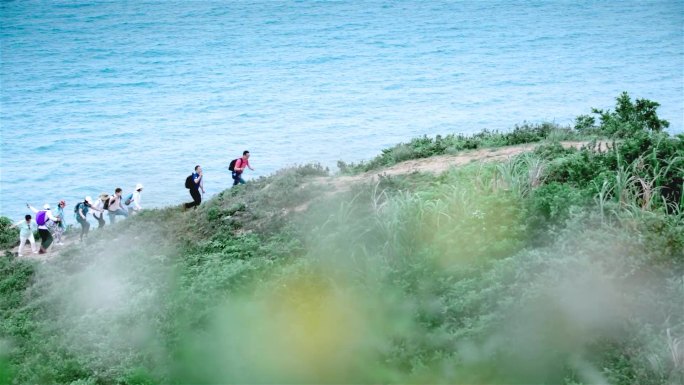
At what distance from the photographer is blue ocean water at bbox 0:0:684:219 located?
149 ft

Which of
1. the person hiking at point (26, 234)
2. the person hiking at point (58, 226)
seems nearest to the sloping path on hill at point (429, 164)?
the person hiking at point (26, 234)

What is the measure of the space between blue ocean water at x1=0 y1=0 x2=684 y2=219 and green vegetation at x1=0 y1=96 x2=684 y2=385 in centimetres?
1964

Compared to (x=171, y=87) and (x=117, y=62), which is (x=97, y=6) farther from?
(x=171, y=87)

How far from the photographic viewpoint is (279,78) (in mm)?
66438

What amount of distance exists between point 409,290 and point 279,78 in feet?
180

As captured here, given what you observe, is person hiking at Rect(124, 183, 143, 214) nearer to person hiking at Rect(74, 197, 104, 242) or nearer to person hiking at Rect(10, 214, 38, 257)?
person hiking at Rect(74, 197, 104, 242)

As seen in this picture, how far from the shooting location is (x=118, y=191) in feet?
76.4

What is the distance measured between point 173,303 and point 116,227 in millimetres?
7069

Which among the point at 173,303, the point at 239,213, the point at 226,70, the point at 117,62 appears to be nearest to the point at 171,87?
the point at 226,70

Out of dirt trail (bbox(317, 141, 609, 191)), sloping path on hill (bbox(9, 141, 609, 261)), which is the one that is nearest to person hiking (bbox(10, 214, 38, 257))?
sloping path on hill (bbox(9, 141, 609, 261))

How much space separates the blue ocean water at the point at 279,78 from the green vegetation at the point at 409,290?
19.6 m

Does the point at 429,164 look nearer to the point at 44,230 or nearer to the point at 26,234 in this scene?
the point at 44,230

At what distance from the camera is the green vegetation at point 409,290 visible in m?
11.3

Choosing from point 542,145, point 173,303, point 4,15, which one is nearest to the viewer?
point 173,303
